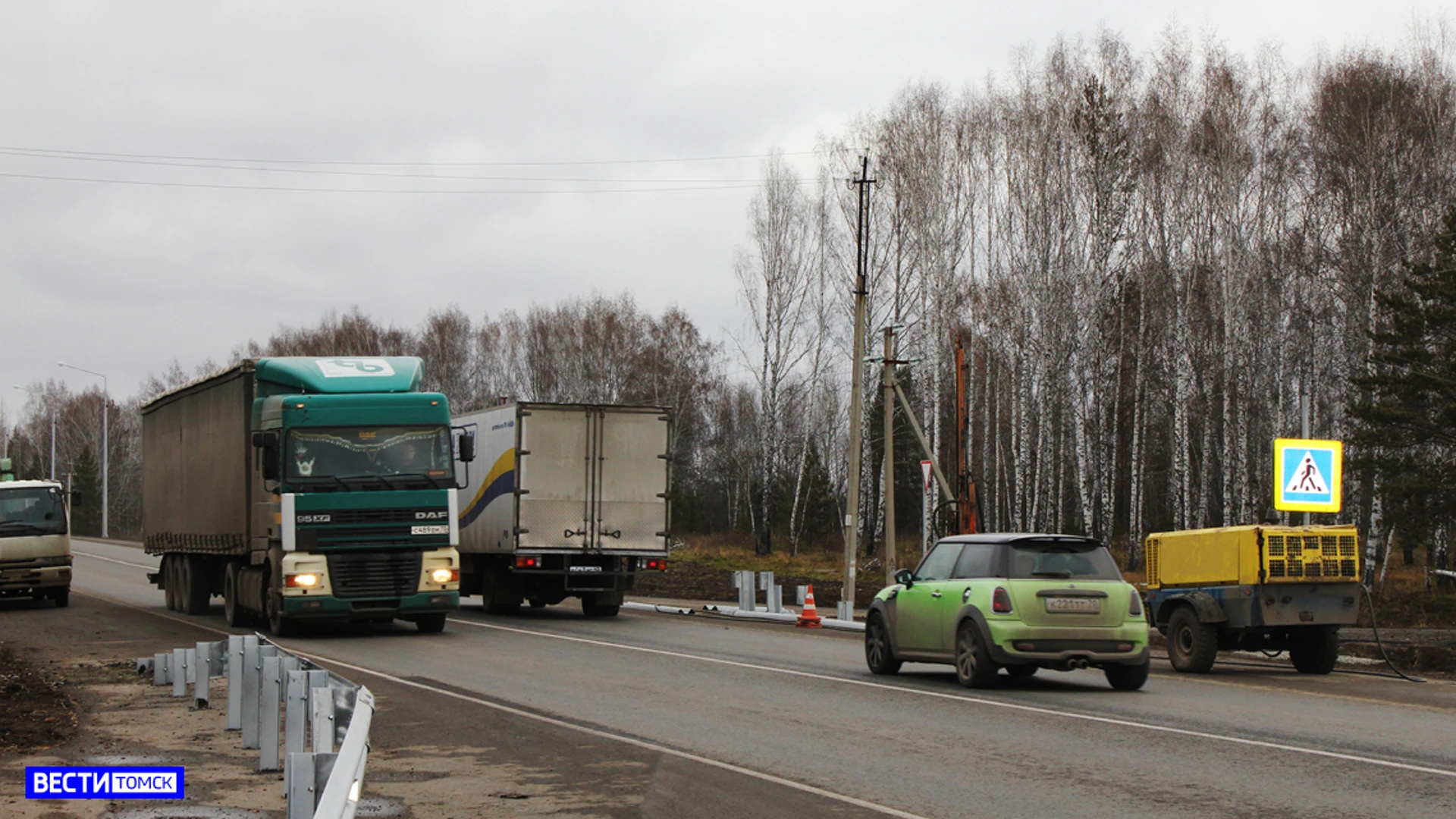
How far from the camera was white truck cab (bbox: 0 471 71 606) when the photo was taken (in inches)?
Result: 1087

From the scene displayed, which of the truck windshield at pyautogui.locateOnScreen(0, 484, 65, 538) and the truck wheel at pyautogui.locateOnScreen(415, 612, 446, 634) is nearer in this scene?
the truck wheel at pyautogui.locateOnScreen(415, 612, 446, 634)

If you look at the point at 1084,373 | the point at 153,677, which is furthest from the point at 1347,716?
the point at 1084,373

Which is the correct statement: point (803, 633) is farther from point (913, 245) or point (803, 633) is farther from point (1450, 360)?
point (913, 245)

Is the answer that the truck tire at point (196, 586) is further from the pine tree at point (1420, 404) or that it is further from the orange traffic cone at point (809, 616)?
the pine tree at point (1420, 404)

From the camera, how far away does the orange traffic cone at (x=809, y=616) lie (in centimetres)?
2583

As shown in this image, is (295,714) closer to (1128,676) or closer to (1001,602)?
(1001,602)

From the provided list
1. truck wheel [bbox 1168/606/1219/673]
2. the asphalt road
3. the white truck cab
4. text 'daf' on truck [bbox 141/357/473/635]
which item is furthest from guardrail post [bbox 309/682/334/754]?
the white truck cab

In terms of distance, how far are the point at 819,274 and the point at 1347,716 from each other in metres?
45.0

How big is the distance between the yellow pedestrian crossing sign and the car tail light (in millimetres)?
7357

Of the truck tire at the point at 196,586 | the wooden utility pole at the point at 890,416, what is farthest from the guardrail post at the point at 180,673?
the wooden utility pole at the point at 890,416

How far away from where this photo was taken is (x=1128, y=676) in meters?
14.9

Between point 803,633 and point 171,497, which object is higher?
point 171,497

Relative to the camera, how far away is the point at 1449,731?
11.9 meters

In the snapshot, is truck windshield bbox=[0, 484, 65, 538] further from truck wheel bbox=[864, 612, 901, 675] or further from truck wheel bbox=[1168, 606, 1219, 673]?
truck wheel bbox=[1168, 606, 1219, 673]
